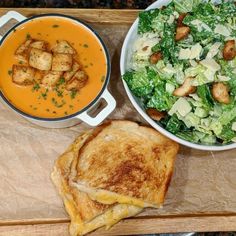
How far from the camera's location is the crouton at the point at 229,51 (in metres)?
2.22

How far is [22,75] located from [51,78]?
0.45ft

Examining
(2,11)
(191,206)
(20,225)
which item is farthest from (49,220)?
(2,11)

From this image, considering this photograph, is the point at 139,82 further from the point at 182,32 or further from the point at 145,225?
the point at 145,225

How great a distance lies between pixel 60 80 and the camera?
239 cm

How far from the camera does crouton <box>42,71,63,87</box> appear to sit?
2357 mm

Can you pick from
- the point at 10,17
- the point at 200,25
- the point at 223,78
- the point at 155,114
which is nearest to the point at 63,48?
the point at 10,17

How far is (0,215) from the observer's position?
2400 mm

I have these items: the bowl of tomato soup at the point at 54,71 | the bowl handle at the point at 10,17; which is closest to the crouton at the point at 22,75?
the bowl of tomato soup at the point at 54,71

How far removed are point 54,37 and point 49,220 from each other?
2.97 feet

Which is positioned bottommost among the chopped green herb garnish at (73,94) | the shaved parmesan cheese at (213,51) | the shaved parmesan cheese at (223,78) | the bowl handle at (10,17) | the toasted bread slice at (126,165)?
the toasted bread slice at (126,165)

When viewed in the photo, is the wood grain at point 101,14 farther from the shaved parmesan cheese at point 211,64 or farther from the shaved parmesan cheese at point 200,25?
the shaved parmesan cheese at point 211,64

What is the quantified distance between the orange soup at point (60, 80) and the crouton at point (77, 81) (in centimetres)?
3

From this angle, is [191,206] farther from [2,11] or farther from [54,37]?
[2,11]

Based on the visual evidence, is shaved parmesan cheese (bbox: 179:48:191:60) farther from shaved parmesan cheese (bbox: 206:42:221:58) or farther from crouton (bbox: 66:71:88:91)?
crouton (bbox: 66:71:88:91)
